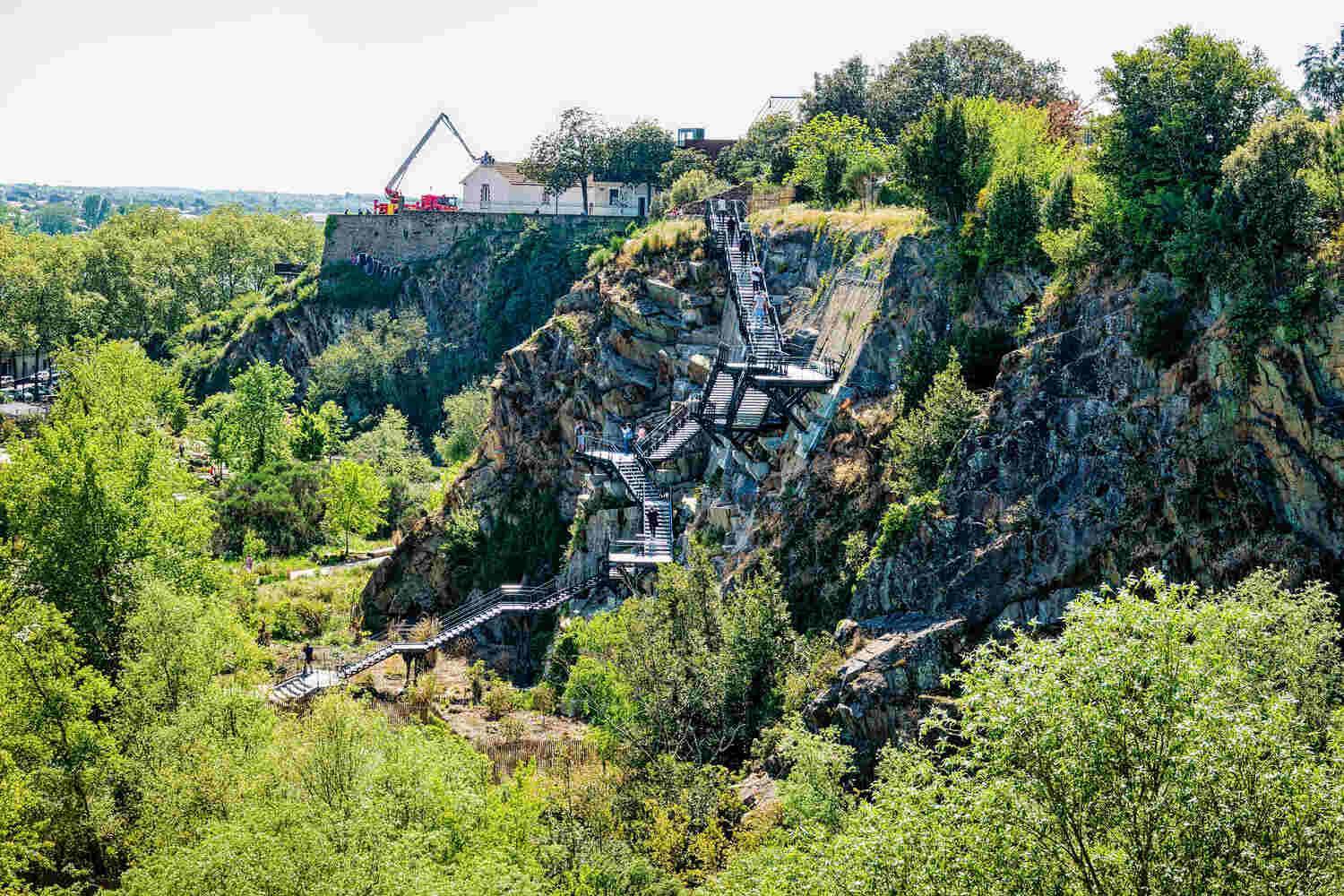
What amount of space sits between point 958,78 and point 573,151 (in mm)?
29609

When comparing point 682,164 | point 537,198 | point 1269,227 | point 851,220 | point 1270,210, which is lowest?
point 1269,227

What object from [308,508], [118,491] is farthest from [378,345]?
[118,491]

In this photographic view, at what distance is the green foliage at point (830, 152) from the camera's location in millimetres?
44344

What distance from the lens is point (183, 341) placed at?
101m

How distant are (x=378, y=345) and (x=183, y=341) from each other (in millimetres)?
27196

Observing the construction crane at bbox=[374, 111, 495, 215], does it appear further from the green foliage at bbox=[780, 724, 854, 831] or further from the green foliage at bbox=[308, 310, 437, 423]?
the green foliage at bbox=[780, 724, 854, 831]

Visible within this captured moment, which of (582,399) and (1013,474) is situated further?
(582,399)

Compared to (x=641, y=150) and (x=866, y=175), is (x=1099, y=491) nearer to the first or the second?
(x=866, y=175)

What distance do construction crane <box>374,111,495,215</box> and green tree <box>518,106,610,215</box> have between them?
10537mm

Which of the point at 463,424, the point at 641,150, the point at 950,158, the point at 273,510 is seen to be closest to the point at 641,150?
the point at 641,150

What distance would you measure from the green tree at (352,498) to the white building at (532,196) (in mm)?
28873

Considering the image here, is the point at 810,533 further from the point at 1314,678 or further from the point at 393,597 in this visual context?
the point at 393,597

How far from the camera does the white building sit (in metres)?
81.4

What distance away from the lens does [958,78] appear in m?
56.5
